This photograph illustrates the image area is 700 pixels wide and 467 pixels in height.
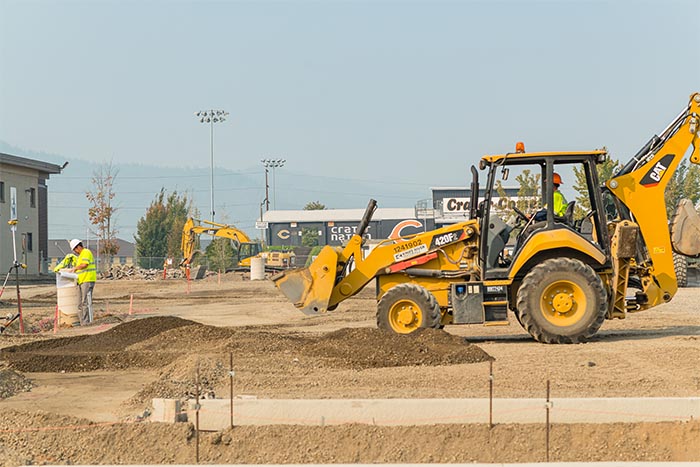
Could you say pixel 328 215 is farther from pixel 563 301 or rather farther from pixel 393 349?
pixel 393 349

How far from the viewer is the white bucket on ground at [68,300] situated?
765 inches

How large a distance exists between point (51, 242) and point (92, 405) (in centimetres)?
13892

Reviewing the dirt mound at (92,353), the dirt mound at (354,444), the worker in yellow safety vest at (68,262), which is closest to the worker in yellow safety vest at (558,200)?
the dirt mound at (92,353)

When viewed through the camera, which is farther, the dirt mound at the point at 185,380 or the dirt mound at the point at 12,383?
the dirt mound at the point at 12,383

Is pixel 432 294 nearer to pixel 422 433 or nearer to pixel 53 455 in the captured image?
pixel 422 433

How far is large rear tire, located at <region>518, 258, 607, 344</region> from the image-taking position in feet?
46.2

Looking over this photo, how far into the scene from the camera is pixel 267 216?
102625 mm

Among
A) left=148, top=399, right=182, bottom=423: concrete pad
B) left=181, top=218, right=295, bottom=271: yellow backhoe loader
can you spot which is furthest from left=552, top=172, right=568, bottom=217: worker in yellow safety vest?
left=181, top=218, right=295, bottom=271: yellow backhoe loader

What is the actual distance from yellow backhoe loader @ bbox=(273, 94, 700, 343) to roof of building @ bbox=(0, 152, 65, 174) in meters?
42.8

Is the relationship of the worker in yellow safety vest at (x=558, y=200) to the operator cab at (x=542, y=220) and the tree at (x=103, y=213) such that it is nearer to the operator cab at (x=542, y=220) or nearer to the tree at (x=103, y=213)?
the operator cab at (x=542, y=220)

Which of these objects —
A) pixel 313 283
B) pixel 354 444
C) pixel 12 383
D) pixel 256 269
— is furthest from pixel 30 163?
pixel 354 444

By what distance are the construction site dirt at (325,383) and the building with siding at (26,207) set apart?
1426 inches

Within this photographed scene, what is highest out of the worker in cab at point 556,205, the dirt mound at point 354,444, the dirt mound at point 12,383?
the worker in cab at point 556,205

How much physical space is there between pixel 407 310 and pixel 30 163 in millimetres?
47481
